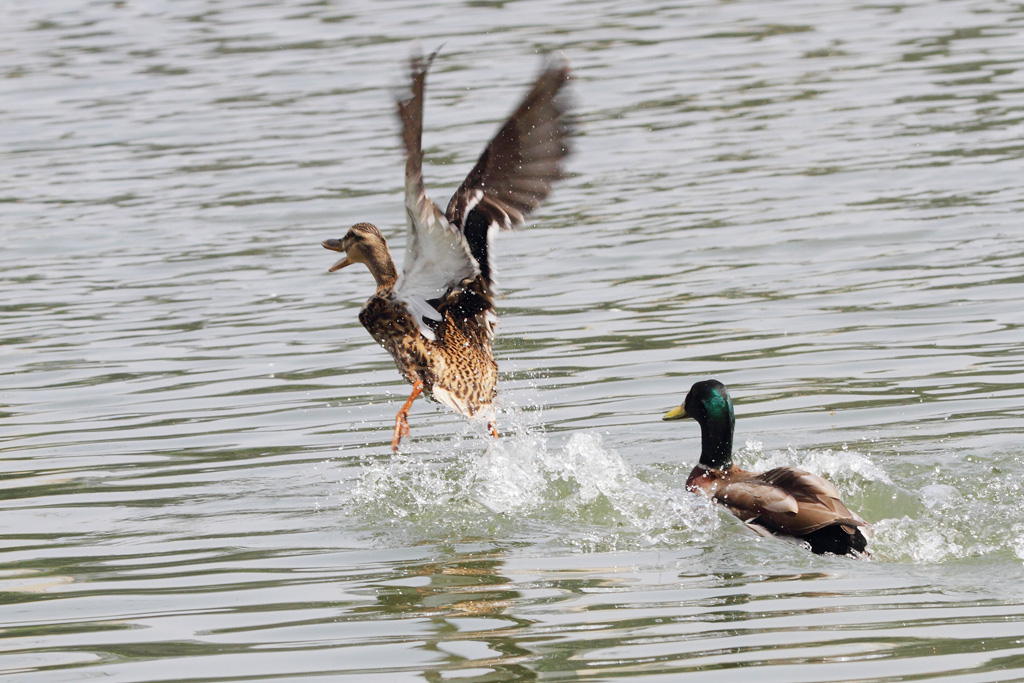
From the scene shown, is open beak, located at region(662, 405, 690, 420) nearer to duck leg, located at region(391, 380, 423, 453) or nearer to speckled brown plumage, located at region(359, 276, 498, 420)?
speckled brown plumage, located at region(359, 276, 498, 420)

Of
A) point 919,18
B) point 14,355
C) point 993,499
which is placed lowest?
point 993,499

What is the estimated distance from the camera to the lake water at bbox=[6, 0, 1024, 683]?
523cm

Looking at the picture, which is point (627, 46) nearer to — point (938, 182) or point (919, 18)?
point (919, 18)

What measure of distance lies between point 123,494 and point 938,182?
7.26 m

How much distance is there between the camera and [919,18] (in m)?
18.7

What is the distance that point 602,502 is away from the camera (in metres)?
6.63

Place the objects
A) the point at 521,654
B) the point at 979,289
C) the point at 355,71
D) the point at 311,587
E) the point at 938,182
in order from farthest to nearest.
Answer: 1. the point at 355,71
2. the point at 938,182
3. the point at 979,289
4. the point at 311,587
5. the point at 521,654

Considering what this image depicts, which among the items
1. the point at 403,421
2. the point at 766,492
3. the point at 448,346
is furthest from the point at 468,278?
the point at 766,492

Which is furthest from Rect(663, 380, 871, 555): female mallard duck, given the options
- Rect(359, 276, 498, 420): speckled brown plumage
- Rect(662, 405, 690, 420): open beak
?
Rect(359, 276, 498, 420): speckled brown plumage

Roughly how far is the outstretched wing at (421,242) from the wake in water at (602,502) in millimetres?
743

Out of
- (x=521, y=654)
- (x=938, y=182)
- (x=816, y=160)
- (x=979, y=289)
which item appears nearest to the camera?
(x=521, y=654)

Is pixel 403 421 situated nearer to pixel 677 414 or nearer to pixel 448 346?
pixel 448 346

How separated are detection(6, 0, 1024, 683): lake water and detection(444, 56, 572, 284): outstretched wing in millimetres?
1032

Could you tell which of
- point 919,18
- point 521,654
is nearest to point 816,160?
point 919,18
